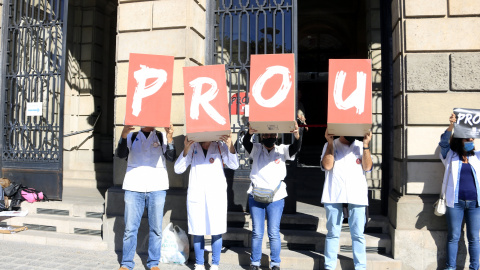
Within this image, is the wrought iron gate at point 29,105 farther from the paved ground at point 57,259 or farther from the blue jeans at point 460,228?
the blue jeans at point 460,228

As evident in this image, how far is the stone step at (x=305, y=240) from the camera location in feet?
17.6

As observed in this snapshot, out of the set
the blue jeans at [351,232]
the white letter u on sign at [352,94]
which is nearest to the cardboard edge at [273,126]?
the white letter u on sign at [352,94]

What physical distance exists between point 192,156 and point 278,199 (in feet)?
4.15

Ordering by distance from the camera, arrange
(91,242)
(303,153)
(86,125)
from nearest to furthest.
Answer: (91,242) < (86,125) < (303,153)

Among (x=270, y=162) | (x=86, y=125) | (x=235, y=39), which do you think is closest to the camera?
(x=270, y=162)

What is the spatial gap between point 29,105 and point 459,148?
24.6ft

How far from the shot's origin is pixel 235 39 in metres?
6.73

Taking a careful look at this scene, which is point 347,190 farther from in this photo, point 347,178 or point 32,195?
point 32,195

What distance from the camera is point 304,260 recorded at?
5.14 m

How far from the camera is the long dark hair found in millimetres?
4727

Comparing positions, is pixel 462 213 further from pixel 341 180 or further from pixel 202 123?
pixel 202 123

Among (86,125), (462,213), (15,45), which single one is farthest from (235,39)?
(86,125)

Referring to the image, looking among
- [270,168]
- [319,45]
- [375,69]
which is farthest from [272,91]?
[319,45]

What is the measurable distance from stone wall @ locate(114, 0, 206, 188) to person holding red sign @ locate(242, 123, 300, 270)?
159 centimetres
